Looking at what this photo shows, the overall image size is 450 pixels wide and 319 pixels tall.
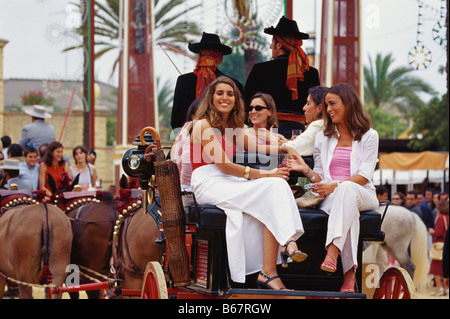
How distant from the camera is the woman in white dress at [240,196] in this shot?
5.18 meters

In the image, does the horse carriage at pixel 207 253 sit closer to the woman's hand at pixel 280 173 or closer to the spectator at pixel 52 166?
the woman's hand at pixel 280 173

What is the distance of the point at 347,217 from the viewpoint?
530cm

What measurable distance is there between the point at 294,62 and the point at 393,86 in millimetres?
35412

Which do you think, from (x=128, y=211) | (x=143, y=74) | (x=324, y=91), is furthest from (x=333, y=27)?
(x=324, y=91)

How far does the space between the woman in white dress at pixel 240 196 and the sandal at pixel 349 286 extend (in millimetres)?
511

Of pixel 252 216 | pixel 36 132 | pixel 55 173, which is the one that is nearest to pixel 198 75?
pixel 252 216

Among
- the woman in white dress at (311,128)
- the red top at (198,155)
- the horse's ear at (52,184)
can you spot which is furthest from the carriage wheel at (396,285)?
the horse's ear at (52,184)

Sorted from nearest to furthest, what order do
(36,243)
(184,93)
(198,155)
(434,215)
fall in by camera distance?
(198,155) < (184,93) < (36,243) < (434,215)

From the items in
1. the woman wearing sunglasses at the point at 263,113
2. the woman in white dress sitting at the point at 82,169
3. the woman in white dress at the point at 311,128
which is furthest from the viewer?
the woman in white dress sitting at the point at 82,169

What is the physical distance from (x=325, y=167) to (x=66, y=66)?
18975 mm

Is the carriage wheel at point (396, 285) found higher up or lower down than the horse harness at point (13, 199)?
lower down

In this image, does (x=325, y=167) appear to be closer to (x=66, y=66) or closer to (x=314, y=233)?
(x=314, y=233)

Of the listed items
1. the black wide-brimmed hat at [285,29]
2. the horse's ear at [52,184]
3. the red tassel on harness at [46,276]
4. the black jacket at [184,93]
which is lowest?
the red tassel on harness at [46,276]

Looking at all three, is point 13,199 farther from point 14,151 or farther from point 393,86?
point 393,86
